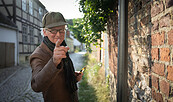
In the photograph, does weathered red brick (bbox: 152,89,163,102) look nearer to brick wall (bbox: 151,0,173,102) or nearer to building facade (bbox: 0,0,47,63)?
brick wall (bbox: 151,0,173,102)

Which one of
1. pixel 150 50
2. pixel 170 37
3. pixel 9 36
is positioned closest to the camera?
pixel 170 37

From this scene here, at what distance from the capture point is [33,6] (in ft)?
44.1

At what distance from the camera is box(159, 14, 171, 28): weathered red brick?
2.73 ft

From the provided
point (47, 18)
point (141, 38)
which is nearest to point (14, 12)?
point (47, 18)

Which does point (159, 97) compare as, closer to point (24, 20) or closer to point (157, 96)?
point (157, 96)

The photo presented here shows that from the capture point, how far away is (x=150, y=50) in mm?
1232

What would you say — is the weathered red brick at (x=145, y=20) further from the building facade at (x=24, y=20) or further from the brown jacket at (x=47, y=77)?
the building facade at (x=24, y=20)

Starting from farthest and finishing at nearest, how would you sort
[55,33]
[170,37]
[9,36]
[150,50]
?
1. [9,36]
2. [55,33]
3. [150,50]
4. [170,37]

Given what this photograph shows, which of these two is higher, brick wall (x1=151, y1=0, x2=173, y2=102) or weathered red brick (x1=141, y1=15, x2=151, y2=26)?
weathered red brick (x1=141, y1=15, x2=151, y2=26)

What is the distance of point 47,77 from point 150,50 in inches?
38.3

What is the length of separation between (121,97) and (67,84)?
759 mm

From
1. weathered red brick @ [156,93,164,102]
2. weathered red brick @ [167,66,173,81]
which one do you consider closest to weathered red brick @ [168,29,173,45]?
weathered red brick @ [167,66,173,81]

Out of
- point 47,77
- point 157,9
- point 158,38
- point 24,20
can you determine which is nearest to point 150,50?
point 158,38

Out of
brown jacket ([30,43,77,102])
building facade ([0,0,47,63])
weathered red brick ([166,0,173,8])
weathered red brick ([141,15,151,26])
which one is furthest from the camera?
building facade ([0,0,47,63])
